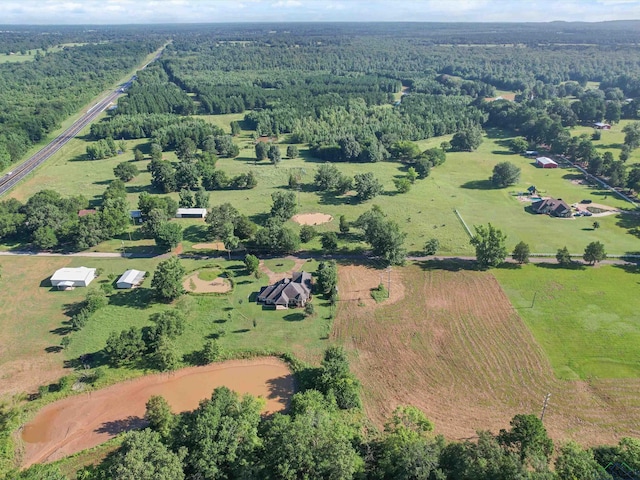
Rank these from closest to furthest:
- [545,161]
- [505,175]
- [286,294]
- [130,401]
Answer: [130,401]
[286,294]
[505,175]
[545,161]

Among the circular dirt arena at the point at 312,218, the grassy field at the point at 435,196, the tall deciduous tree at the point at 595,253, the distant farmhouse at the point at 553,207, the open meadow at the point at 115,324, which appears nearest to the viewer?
the open meadow at the point at 115,324

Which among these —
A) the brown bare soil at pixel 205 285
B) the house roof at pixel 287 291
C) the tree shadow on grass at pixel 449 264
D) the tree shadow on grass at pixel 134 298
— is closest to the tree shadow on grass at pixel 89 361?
the tree shadow on grass at pixel 134 298

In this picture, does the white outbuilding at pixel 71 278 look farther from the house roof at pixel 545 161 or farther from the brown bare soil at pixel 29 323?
the house roof at pixel 545 161

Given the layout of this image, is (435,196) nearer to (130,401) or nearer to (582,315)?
(582,315)

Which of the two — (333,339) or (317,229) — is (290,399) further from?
(317,229)

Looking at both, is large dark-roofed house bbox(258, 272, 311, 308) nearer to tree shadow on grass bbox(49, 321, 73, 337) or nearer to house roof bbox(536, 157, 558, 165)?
tree shadow on grass bbox(49, 321, 73, 337)

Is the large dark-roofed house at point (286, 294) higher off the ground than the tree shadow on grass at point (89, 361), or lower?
higher

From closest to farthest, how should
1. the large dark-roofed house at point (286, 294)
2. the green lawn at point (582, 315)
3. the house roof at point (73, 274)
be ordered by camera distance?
the green lawn at point (582, 315) < the large dark-roofed house at point (286, 294) < the house roof at point (73, 274)

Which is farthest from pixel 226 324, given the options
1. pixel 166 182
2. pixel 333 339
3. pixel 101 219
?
pixel 166 182

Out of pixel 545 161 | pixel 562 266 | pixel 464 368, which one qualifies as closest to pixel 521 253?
pixel 562 266
